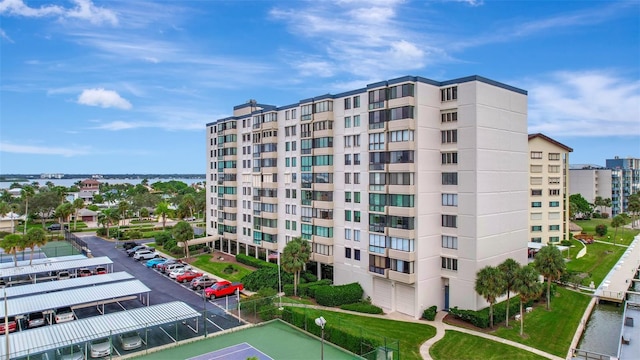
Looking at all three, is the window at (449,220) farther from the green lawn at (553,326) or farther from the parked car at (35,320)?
the parked car at (35,320)

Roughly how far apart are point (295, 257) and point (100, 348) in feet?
75.7

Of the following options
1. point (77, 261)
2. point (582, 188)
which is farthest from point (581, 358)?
point (582, 188)

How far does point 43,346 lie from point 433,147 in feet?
129

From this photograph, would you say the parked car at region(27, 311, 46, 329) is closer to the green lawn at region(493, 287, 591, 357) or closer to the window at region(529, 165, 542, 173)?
the green lawn at region(493, 287, 591, 357)

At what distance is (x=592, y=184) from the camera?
5753 inches

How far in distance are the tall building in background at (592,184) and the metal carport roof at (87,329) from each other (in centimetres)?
15058

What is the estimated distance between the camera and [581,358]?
115ft

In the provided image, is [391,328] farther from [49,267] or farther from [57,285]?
[49,267]

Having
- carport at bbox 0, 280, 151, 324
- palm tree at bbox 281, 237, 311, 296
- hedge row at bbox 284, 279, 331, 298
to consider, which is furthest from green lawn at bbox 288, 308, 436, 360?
carport at bbox 0, 280, 151, 324

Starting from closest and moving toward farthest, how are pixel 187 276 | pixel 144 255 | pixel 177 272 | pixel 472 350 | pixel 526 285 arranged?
pixel 472 350 < pixel 526 285 < pixel 187 276 < pixel 177 272 < pixel 144 255

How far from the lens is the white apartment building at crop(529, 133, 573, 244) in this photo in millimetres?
76875

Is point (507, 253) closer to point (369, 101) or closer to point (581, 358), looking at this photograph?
point (581, 358)

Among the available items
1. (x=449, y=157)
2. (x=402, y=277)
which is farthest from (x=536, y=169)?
(x=402, y=277)

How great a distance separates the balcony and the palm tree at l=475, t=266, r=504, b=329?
633 cm
